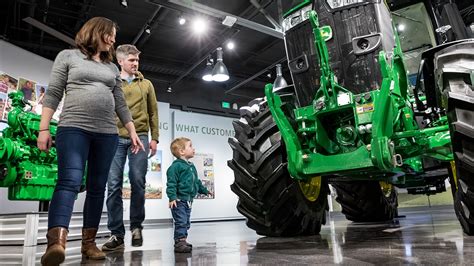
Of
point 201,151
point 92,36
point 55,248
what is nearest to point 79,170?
point 55,248

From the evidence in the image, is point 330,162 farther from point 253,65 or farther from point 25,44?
point 253,65

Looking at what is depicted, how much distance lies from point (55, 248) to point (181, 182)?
1069mm

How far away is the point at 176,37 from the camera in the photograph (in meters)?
9.72

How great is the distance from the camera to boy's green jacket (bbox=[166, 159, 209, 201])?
9.06 ft

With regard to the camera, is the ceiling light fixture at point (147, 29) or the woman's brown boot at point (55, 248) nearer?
the woman's brown boot at point (55, 248)

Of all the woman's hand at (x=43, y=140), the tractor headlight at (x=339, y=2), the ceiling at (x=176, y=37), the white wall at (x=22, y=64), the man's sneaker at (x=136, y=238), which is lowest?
the man's sneaker at (x=136, y=238)

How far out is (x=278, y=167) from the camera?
9.28 feet

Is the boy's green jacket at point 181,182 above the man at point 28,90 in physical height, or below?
below

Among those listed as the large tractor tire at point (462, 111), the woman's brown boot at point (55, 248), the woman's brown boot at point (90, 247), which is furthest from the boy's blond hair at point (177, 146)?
the large tractor tire at point (462, 111)

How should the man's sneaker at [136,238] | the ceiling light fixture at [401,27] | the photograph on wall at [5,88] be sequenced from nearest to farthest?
the man's sneaker at [136,238] < the ceiling light fixture at [401,27] < the photograph on wall at [5,88]

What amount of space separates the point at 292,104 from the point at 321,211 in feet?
3.26

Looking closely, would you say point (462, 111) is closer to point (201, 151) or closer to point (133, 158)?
point (133, 158)

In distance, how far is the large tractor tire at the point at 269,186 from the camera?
2865 millimetres

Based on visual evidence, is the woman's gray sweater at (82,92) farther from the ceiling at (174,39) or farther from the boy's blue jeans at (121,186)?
the ceiling at (174,39)
